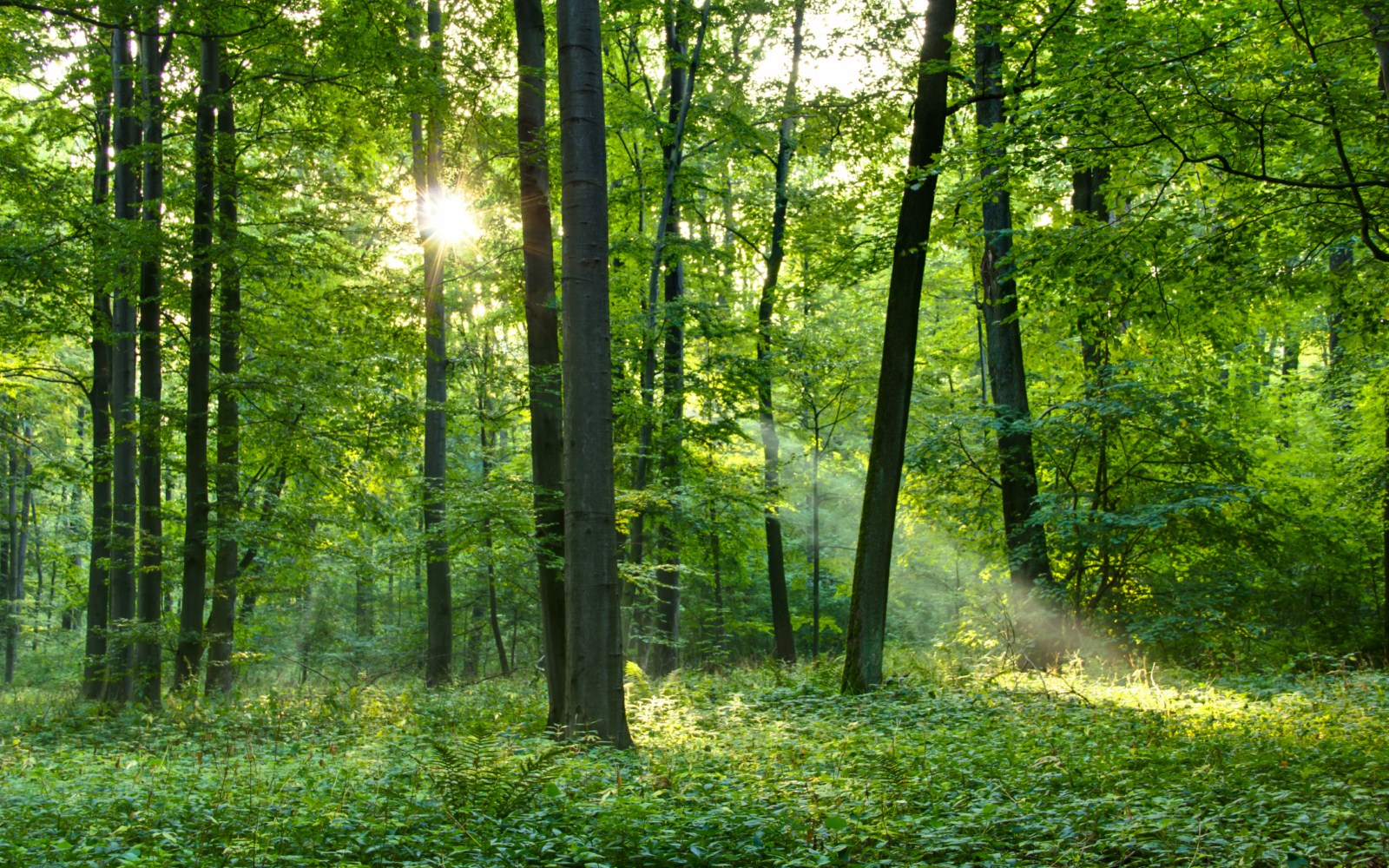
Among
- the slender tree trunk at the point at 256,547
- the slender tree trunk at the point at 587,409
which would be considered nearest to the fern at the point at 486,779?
the slender tree trunk at the point at 587,409

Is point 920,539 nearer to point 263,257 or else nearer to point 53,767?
point 263,257

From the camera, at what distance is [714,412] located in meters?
17.1

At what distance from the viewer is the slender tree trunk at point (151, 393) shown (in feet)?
35.9

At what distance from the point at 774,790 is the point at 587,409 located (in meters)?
3.24

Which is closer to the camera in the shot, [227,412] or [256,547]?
[227,412]

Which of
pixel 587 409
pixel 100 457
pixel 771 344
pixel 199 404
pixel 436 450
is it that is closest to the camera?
pixel 587 409

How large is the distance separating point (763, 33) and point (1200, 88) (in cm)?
1240

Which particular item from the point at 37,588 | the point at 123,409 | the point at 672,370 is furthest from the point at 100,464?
the point at 37,588

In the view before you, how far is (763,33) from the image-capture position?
1822 centimetres

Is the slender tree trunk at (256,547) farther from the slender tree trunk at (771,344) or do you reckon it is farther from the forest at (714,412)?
the slender tree trunk at (771,344)

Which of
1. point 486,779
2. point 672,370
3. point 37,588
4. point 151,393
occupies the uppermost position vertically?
point 672,370

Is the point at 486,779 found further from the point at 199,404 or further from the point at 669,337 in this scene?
the point at 669,337

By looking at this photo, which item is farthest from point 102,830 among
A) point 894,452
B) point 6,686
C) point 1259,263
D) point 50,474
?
point 6,686

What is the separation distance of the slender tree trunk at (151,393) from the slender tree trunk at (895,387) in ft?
27.1
